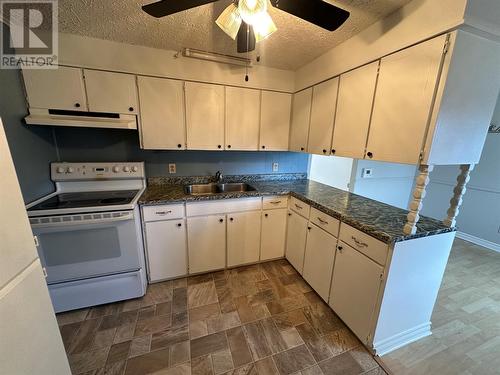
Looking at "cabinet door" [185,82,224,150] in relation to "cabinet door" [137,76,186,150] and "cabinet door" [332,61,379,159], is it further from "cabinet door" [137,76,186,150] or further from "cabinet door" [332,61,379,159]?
"cabinet door" [332,61,379,159]

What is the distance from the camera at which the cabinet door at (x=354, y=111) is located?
152cm

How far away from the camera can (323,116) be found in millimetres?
1989

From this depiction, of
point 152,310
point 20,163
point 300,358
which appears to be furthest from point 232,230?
point 20,163

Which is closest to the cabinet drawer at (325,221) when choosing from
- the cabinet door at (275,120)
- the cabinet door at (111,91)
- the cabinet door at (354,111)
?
the cabinet door at (354,111)

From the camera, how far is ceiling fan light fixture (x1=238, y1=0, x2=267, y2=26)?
3.38 feet

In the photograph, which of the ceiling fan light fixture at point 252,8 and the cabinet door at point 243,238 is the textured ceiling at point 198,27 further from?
the cabinet door at point 243,238

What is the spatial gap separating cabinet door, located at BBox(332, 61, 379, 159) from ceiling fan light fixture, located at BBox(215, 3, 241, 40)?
1015mm

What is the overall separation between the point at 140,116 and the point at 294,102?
5.70 ft

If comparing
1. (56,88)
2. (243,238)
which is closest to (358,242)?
(243,238)

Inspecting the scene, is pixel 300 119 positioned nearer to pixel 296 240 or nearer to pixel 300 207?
pixel 300 207

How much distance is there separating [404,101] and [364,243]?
97 centimetres

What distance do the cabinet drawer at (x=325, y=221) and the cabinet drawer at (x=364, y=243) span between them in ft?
0.19

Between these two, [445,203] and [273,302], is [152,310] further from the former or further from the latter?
[445,203]

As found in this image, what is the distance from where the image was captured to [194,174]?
253cm
